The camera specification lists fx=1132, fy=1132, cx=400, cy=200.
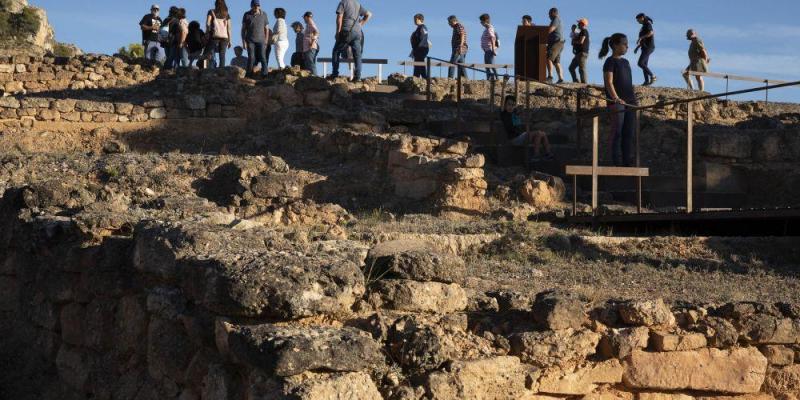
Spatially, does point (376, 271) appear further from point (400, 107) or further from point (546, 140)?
point (400, 107)

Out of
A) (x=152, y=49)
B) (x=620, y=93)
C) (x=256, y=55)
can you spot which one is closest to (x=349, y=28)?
(x=256, y=55)

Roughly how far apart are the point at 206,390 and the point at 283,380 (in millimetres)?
752

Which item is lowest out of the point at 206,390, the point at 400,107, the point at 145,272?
the point at 206,390

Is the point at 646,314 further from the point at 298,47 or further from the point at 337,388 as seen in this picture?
the point at 298,47

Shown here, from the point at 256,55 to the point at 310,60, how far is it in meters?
1.72

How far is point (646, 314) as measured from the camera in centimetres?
605

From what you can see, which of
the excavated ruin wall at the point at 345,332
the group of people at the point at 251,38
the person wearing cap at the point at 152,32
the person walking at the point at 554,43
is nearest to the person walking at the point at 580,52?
the person walking at the point at 554,43

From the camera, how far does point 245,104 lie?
20016mm

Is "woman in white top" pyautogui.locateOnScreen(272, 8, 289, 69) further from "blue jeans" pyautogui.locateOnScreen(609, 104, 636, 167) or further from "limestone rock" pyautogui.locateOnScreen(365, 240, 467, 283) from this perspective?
"limestone rock" pyautogui.locateOnScreen(365, 240, 467, 283)

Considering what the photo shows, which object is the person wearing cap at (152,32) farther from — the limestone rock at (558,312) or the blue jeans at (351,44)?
the limestone rock at (558,312)

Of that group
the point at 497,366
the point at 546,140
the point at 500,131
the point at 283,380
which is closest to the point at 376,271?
the point at 497,366

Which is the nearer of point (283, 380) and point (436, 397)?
point (283, 380)

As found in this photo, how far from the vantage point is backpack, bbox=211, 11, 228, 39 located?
21203 millimetres

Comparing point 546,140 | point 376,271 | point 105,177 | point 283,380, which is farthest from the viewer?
point 546,140
